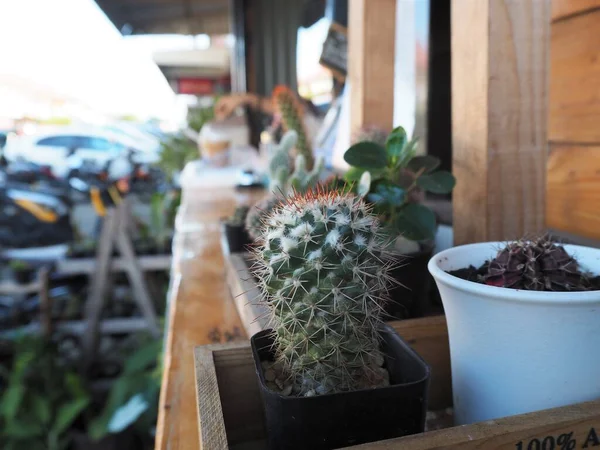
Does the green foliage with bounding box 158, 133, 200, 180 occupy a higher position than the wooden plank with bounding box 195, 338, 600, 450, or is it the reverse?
the green foliage with bounding box 158, 133, 200, 180

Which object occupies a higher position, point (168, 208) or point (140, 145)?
point (140, 145)

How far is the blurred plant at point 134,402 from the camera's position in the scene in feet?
6.57

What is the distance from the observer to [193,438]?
1.46ft

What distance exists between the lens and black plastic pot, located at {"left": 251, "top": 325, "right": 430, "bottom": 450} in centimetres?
34

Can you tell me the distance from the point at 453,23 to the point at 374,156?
0.23 metres

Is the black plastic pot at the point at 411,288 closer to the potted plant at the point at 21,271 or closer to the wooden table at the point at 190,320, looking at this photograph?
the wooden table at the point at 190,320

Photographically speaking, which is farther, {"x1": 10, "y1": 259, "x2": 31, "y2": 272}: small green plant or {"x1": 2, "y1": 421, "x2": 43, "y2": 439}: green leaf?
{"x1": 10, "y1": 259, "x2": 31, "y2": 272}: small green plant

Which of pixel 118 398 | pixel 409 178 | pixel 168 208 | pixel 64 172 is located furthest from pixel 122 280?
pixel 409 178

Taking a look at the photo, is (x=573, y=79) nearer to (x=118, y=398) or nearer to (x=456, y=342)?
(x=456, y=342)

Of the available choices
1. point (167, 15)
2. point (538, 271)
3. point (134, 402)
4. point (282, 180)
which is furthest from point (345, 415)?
point (167, 15)

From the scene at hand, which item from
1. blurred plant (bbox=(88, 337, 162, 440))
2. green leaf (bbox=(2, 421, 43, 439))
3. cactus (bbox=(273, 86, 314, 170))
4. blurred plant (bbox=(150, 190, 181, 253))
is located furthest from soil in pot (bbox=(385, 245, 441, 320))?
blurred plant (bbox=(150, 190, 181, 253))

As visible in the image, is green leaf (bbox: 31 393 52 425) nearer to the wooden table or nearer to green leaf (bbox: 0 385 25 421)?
green leaf (bbox: 0 385 25 421)

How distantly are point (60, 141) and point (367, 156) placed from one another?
5522mm

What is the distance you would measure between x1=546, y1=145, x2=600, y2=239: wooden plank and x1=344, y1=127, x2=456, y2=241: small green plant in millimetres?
313
